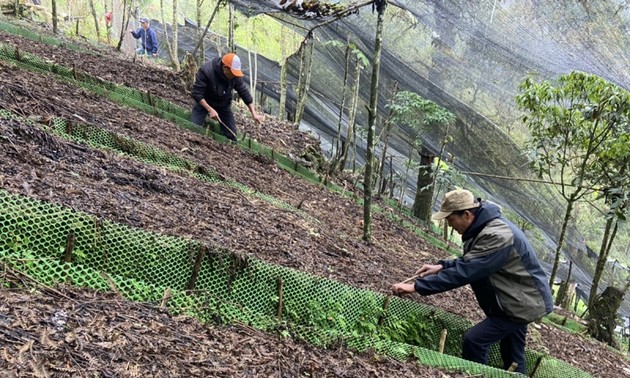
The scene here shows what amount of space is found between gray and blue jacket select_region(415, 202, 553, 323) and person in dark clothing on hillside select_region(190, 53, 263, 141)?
388cm

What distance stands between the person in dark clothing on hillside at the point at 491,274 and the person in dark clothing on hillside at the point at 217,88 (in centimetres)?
377

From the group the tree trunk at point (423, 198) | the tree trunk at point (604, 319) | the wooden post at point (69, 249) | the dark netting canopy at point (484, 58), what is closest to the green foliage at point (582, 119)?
the dark netting canopy at point (484, 58)

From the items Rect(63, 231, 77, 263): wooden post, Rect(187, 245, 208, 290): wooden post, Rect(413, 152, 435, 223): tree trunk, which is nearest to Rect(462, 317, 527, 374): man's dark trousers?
Rect(187, 245, 208, 290): wooden post

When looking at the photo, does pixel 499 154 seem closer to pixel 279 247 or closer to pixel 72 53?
pixel 279 247

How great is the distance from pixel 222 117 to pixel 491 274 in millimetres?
4685

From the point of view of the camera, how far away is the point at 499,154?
24.9ft

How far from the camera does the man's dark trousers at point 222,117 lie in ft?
21.6

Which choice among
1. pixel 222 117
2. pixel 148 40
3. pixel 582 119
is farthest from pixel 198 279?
pixel 148 40

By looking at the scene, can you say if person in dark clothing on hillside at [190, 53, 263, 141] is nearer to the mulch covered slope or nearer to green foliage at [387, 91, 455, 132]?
green foliage at [387, 91, 455, 132]

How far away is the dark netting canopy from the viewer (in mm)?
5121

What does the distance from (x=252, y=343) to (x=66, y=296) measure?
2.91ft

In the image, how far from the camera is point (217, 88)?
6406mm

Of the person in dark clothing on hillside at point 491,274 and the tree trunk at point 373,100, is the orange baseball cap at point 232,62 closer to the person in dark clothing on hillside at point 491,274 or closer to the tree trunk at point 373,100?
the tree trunk at point 373,100

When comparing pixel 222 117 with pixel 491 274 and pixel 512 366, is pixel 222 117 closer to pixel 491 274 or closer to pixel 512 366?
pixel 491 274
